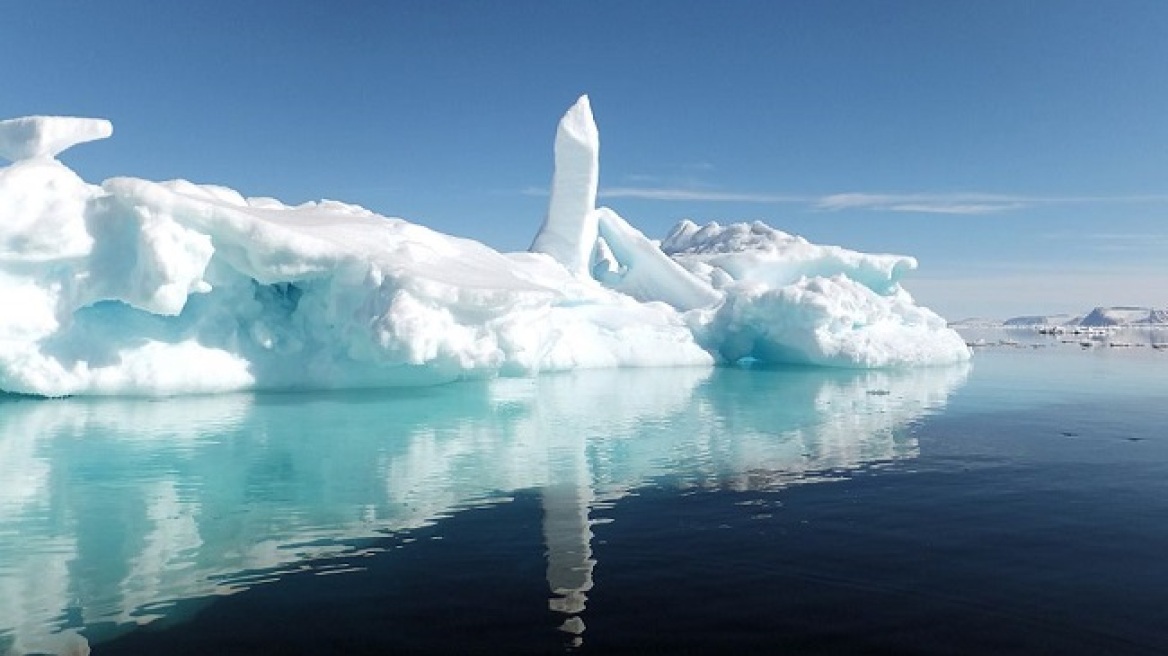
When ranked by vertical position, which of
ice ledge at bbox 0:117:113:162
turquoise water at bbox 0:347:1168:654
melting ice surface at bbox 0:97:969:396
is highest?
ice ledge at bbox 0:117:113:162

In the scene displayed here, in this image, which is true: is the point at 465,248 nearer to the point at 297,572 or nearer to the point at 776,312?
the point at 776,312

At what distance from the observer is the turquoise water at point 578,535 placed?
4.88 metres

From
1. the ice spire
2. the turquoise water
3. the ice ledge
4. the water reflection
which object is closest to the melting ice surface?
the ice ledge

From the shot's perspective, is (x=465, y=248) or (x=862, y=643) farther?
(x=465, y=248)

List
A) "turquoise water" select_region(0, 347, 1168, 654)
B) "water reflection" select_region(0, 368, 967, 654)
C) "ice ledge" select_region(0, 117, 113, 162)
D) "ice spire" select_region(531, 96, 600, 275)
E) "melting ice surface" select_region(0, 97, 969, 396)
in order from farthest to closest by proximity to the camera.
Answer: "ice spire" select_region(531, 96, 600, 275) → "ice ledge" select_region(0, 117, 113, 162) → "melting ice surface" select_region(0, 97, 969, 396) → "water reflection" select_region(0, 368, 967, 654) → "turquoise water" select_region(0, 347, 1168, 654)

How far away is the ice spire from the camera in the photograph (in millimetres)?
34250

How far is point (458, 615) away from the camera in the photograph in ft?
16.6

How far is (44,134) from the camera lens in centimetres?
1953

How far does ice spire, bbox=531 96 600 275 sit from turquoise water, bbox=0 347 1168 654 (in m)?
20.5

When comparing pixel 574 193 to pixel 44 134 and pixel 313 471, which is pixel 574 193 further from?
pixel 313 471

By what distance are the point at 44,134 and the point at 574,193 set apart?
20081 mm

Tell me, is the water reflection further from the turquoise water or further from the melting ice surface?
the melting ice surface

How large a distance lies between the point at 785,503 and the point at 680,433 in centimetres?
521

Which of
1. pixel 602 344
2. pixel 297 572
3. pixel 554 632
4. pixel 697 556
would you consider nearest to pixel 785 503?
pixel 697 556
